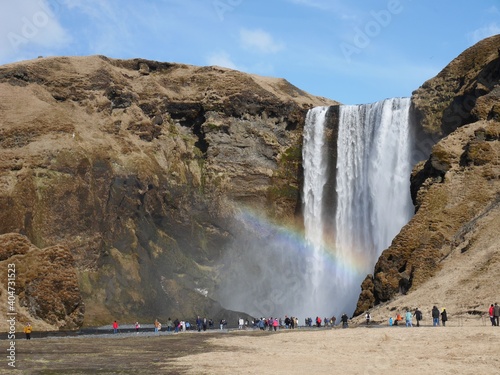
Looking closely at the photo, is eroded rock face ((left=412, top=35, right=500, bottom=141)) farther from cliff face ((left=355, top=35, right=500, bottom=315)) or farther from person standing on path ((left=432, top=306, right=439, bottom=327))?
person standing on path ((left=432, top=306, right=439, bottom=327))

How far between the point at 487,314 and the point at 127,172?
52.4 m

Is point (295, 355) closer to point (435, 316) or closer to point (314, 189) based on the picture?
point (435, 316)

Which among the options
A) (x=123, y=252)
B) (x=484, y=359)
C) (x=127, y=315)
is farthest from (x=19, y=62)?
(x=484, y=359)

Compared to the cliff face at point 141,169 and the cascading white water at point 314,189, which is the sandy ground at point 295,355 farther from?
the cascading white water at point 314,189

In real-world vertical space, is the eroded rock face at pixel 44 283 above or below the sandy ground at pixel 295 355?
above

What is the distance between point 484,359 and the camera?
29.9 meters

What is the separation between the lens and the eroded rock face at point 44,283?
63.3m

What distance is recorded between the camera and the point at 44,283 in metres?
64.2

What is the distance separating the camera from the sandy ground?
29359 millimetres

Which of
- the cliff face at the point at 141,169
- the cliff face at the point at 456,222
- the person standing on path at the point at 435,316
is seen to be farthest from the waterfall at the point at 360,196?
the person standing on path at the point at 435,316

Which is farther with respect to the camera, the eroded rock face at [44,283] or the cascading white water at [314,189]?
the cascading white water at [314,189]

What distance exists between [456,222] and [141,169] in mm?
41752

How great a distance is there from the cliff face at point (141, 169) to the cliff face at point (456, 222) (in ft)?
86.8

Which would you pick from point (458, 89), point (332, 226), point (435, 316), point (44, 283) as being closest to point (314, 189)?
point (332, 226)
